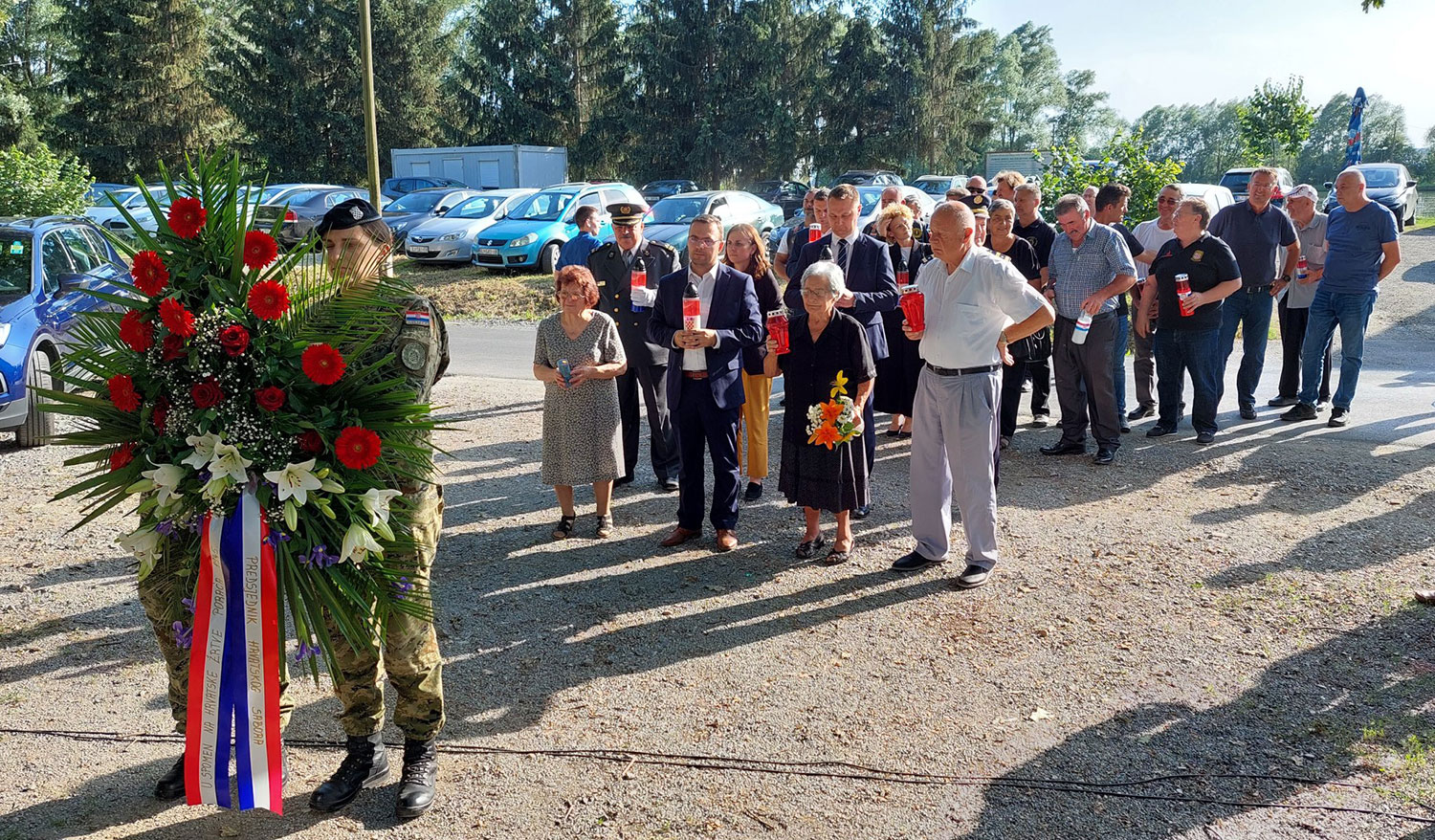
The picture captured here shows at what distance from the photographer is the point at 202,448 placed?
335cm

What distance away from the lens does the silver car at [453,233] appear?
21172mm

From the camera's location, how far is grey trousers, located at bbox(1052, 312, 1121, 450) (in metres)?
8.16

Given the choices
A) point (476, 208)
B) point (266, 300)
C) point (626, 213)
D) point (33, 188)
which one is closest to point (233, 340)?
point (266, 300)

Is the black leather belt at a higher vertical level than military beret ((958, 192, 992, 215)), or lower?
lower

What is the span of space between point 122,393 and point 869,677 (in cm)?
317

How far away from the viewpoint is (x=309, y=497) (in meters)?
3.41

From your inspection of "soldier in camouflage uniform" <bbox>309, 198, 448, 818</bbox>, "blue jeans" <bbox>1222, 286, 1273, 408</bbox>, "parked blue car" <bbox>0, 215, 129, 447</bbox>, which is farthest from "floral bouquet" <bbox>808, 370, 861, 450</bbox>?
"parked blue car" <bbox>0, 215, 129, 447</bbox>

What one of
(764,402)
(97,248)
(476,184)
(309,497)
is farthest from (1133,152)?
(476,184)

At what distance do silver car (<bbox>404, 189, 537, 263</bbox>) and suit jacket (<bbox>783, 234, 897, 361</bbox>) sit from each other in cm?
1402

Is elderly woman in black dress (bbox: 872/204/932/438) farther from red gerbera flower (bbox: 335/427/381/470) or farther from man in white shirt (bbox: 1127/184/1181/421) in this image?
red gerbera flower (bbox: 335/427/381/470)

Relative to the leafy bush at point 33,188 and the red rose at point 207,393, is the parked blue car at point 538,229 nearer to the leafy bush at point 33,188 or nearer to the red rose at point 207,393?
the leafy bush at point 33,188

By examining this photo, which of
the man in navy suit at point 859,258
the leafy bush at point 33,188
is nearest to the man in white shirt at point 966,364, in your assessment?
the man in navy suit at point 859,258

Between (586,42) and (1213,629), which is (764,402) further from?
(586,42)

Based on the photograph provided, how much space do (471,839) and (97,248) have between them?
30.8 feet
